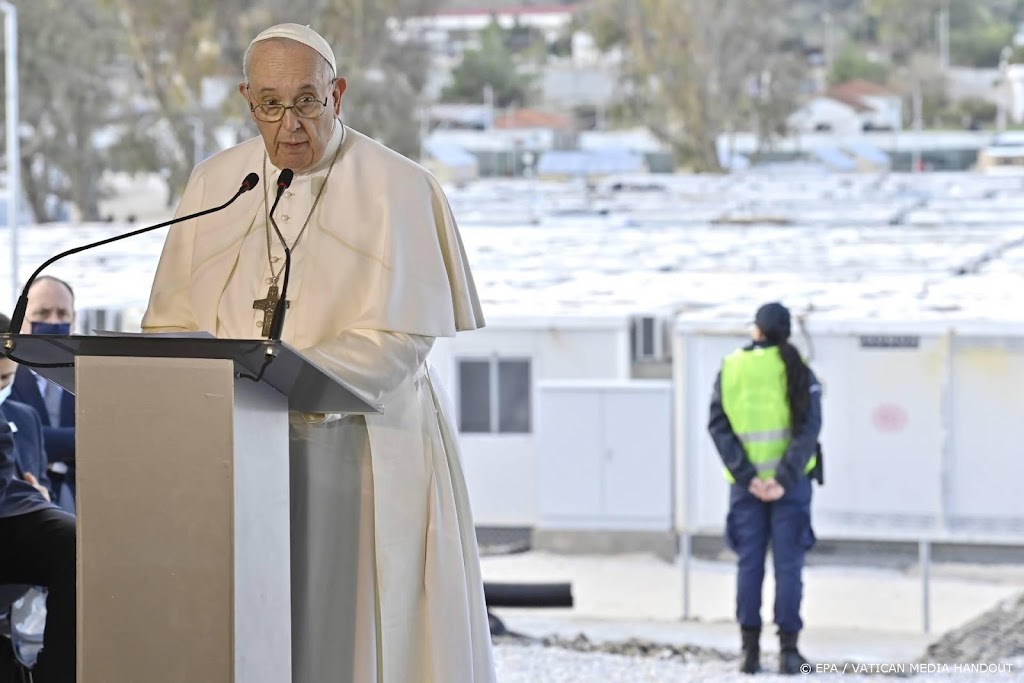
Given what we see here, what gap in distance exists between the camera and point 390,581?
2.28m

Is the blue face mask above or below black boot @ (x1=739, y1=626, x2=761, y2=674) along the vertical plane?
above

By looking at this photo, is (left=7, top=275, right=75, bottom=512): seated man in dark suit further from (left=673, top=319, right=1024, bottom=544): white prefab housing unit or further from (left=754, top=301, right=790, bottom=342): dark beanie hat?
(left=673, top=319, right=1024, bottom=544): white prefab housing unit

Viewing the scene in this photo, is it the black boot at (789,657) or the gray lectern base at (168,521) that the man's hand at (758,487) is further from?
the gray lectern base at (168,521)

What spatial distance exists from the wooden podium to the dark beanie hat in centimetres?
398

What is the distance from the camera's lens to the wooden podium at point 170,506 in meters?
1.86

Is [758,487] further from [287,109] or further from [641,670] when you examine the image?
[287,109]

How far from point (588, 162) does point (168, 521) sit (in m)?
42.8

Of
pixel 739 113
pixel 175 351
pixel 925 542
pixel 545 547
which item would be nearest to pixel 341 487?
pixel 175 351

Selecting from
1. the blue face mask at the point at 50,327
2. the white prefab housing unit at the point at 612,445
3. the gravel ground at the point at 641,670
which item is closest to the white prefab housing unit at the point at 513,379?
the white prefab housing unit at the point at 612,445

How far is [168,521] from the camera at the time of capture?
6.15 feet

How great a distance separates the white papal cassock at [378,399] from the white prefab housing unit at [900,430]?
24.5 feet

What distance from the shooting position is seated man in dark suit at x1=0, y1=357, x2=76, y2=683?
105 inches

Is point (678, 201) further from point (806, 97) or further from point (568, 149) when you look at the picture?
point (806, 97)

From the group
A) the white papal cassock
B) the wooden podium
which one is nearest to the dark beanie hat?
the white papal cassock
